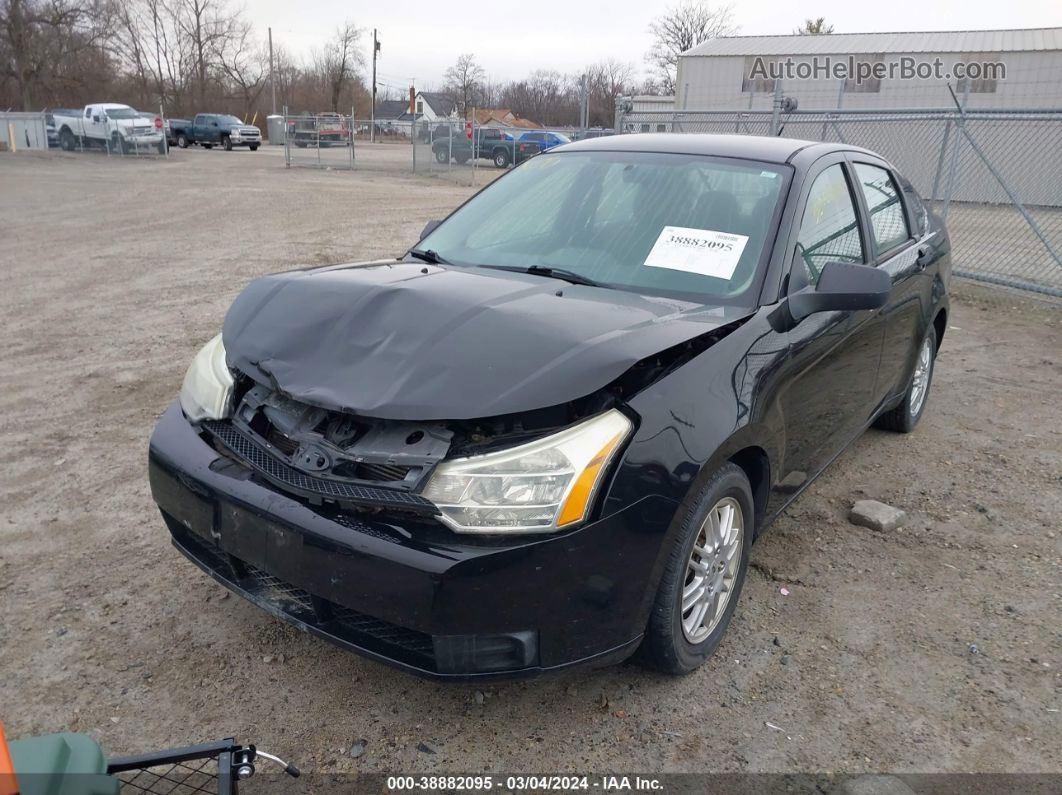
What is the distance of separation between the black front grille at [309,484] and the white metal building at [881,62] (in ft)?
69.6

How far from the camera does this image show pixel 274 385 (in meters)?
2.38

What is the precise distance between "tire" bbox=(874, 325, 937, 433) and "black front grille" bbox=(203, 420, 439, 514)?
3.48 m

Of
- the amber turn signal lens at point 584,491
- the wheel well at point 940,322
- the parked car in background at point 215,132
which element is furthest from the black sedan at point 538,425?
the parked car in background at point 215,132

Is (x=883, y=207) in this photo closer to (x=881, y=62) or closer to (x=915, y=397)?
(x=915, y=397)

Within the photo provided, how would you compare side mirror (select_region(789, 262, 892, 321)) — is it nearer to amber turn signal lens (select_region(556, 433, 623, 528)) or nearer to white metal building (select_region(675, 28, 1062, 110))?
amber turn signal lens (select_region(556, 433, 623, 528))

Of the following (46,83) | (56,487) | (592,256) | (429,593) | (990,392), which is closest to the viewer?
(429,593)

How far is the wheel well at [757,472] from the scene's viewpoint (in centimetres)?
272

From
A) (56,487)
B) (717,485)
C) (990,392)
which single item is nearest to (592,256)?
(717,485)

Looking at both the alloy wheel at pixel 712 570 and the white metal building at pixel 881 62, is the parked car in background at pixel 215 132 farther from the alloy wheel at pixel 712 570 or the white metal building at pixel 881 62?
the alloy wheel at pixel 712 570

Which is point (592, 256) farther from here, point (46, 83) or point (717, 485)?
point (46, 83)

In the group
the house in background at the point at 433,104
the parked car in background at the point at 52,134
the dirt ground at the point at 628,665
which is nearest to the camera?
the dirt ground at the point at 628,665

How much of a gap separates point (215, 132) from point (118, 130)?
11.1m

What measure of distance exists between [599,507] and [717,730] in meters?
→ 0.89

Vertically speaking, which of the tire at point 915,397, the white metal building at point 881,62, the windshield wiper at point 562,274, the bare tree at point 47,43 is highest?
the bare tree at point 47,43
